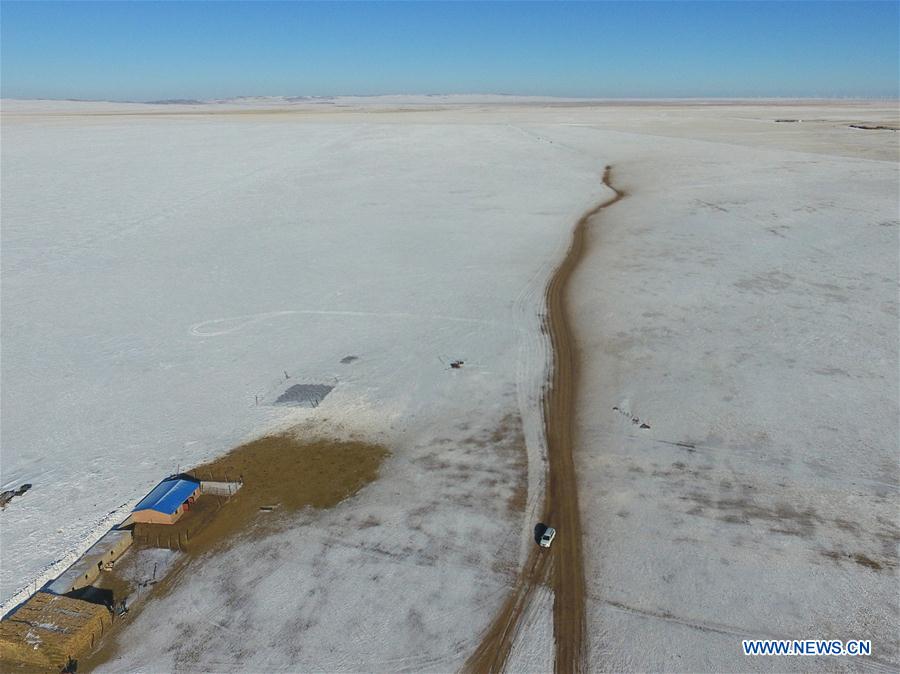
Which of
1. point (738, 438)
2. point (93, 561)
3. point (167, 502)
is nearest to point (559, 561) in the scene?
point (738, 438)

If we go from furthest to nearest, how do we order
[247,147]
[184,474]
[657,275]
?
[247,147], [657,275], [184,474]

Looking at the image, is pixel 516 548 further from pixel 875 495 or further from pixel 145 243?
pixel 145 243

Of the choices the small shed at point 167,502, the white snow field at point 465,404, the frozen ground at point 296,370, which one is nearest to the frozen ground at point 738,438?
the white snow field at point 465,404

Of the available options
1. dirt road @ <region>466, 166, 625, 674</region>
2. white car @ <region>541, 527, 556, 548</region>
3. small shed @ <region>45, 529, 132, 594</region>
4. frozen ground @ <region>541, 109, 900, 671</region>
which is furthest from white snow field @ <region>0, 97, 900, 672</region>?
white car @ <region>541, 527, 556, 548</region>

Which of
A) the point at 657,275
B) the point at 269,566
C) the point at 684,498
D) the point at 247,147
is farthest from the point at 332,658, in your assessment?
the point at 247,147

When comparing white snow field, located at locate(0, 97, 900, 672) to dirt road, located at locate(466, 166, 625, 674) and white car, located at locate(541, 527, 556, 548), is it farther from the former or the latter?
white car, located at locate(541, 527, 556, 548)

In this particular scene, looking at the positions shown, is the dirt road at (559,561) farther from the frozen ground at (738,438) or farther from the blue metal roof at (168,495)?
the blue metal roof at (168,495)

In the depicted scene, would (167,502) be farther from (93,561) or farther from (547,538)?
(547,538)
